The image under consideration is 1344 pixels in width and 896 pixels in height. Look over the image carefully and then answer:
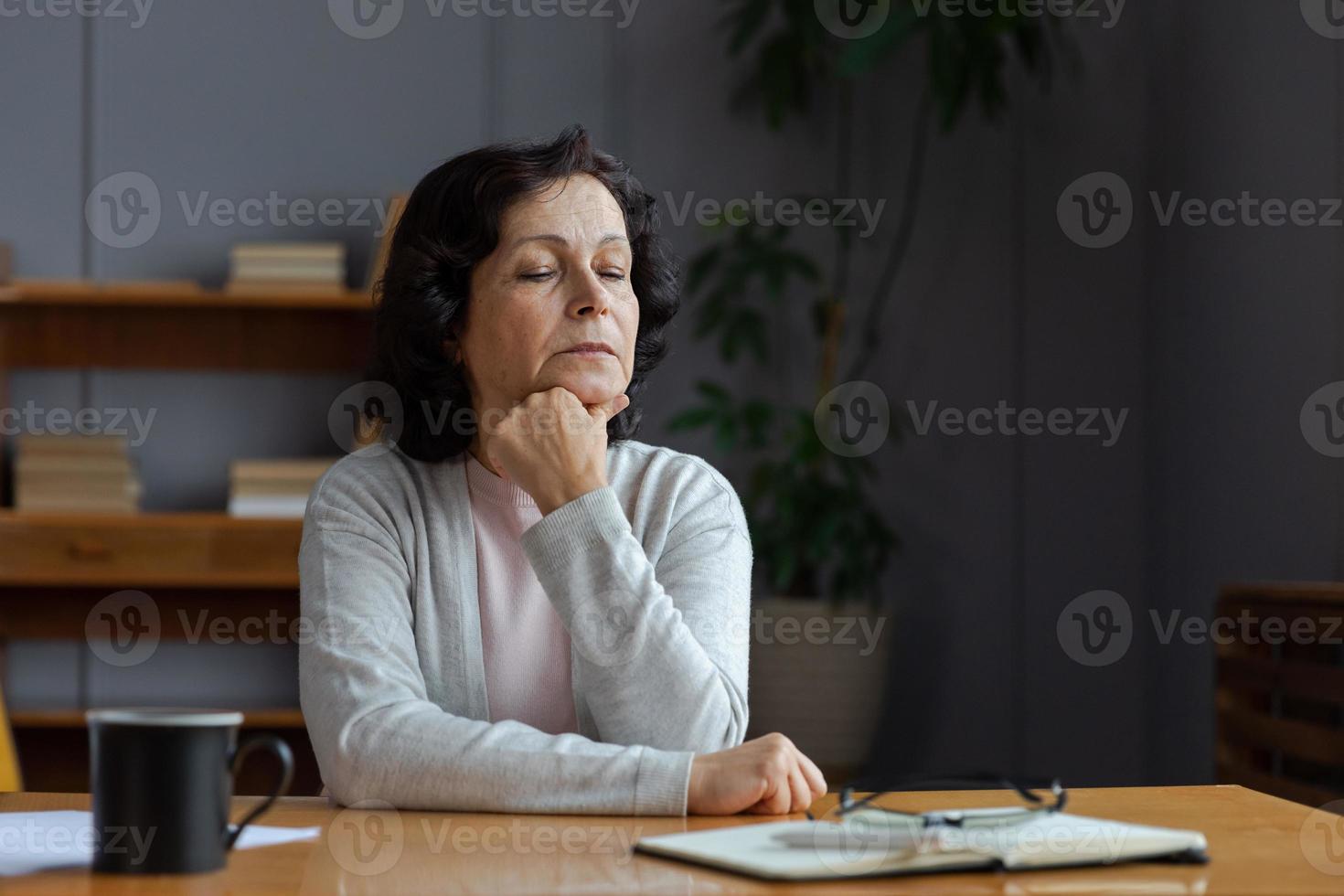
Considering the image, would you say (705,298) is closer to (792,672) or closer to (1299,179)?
(792,672)

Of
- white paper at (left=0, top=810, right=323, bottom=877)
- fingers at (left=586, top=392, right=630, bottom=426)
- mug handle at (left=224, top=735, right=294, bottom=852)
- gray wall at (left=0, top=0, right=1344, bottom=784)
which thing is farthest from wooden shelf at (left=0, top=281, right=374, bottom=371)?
mug handle at (left=224, top=735, right=294, bottom=852)

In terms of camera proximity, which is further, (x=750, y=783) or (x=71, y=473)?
(x=71, y=473)

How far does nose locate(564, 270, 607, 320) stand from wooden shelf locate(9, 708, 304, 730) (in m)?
2.26

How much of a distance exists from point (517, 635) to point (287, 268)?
8.02ft

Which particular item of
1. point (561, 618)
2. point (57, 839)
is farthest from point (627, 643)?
point (57, 839)

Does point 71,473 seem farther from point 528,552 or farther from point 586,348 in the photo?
point 528,552

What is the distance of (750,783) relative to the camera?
3.67 feet

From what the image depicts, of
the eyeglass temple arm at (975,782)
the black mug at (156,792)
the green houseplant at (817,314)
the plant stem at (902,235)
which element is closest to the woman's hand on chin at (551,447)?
the eyeglass temple arm at (975,782)

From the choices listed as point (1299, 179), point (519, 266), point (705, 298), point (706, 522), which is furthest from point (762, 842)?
point (705, 298)

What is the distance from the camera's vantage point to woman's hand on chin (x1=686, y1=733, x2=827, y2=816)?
1120mm

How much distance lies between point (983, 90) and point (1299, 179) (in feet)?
3.00

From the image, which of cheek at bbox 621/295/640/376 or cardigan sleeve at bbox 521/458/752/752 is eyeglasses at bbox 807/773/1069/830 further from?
cheek at bbox 621/295/640/376

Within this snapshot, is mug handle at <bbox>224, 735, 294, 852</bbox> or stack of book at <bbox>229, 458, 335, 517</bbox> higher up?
stack of book at <bbox>229, 458, 335, 517</bbox>

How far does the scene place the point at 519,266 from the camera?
5.15ft
